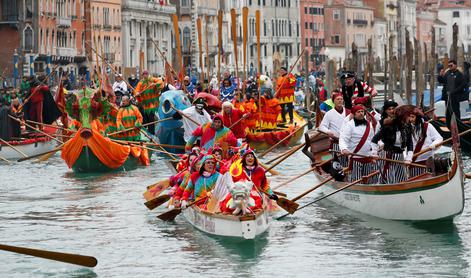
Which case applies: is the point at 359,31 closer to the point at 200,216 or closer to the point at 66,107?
the point at 66,107

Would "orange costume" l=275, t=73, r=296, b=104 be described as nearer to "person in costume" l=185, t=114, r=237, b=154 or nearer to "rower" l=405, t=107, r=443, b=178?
"person in costume" l=185, t=114, r=237, b=154

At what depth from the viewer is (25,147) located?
2958 centimetres

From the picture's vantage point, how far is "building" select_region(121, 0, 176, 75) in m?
86.6

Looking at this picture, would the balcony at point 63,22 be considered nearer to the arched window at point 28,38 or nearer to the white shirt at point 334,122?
the arched window at point 28,38

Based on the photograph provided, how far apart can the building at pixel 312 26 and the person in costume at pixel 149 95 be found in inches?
3415

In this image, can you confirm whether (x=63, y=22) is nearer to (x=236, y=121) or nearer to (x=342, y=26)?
(x=342, y=26)

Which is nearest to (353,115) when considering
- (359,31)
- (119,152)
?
(119,152)

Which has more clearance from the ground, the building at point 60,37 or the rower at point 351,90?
the building at point 60,37

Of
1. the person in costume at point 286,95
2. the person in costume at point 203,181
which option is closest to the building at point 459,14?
the person in costume at point 286,95

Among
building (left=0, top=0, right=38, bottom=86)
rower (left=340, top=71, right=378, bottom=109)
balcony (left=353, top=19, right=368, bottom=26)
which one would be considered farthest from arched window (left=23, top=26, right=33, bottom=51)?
balcony (left=353, top=19, right=368, bottom=26)

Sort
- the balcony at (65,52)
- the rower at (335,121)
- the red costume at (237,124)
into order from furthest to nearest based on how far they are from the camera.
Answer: the balcony at (65,52) < the red costume at (237,124) < the rower at (335,121)

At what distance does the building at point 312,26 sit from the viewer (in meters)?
118

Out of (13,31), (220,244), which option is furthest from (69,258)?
(13,31)

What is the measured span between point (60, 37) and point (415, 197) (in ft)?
201
